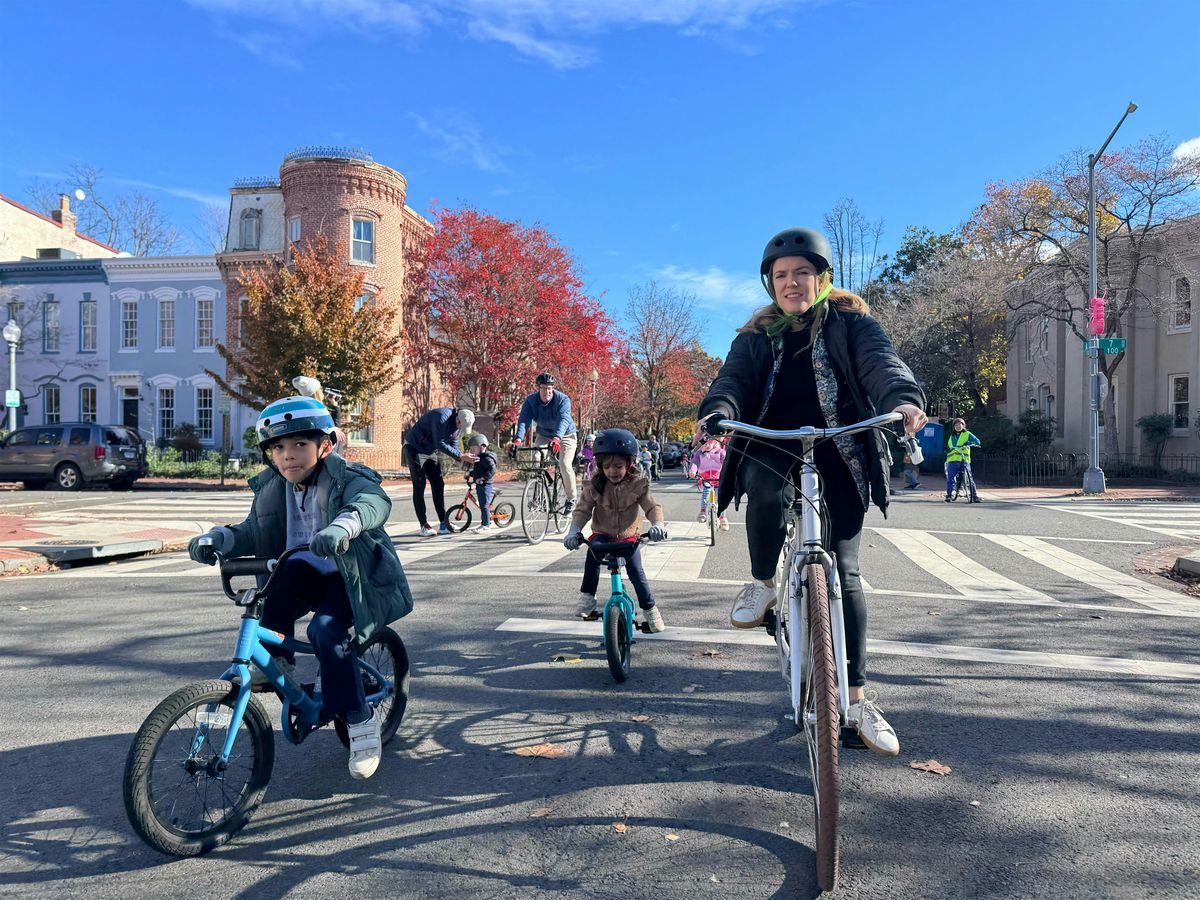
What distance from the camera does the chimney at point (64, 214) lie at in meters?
44.3

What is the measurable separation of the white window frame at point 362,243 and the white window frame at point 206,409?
9.34 m

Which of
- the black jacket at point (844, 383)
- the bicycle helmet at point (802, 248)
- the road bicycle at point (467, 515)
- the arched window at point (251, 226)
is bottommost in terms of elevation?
the road bicycle at point (467, 515)

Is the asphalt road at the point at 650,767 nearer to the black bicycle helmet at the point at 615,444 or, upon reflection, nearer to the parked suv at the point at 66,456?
the black bicycle helmet at the point at 615,444

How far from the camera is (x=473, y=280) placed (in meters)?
30.0

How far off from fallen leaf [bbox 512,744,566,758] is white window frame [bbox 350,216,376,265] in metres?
28.8

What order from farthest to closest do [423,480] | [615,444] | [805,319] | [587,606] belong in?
[423,480], [587,606], [615,444], [805,319]

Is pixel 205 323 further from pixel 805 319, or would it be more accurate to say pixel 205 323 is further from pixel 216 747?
pixel 805 319

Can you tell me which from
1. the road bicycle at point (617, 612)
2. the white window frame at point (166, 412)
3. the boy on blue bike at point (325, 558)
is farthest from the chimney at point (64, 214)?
the boy on blue bike at point (325, 558)

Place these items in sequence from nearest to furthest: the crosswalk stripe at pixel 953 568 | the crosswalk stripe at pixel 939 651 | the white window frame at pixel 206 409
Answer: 1. the crosswalk stripe at pixel 939 651
2. the crosswalk stripe at pixel 953 568
3. the white window frame at pixel 206 409

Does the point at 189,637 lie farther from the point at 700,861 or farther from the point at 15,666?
the point at 700,861

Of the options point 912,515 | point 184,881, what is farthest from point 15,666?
point 912,515

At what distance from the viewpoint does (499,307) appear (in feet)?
98.4

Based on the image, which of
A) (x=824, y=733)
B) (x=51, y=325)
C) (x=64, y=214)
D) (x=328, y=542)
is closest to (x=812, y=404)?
(x=824, y=733)

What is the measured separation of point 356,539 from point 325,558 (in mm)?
143
